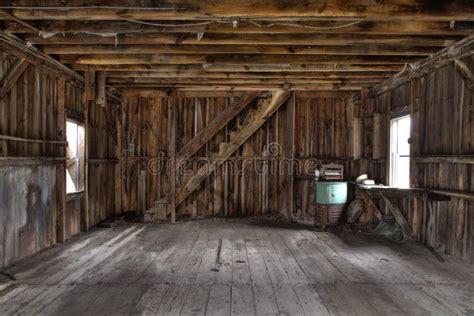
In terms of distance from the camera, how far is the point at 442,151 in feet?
18.0

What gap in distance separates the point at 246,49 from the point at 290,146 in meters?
3.81

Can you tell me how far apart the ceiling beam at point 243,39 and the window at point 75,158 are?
8.23 feet

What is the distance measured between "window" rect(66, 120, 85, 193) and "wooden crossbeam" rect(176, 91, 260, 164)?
7.88 ft

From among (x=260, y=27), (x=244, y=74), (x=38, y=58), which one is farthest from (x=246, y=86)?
(x=38, y=58)

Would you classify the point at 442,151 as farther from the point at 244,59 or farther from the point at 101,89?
the point at 101,89

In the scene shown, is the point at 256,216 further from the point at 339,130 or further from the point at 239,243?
the point at 339,130

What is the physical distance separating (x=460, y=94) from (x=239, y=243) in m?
4.60

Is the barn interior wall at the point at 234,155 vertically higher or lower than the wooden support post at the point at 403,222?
higher

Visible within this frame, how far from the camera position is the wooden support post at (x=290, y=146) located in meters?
8.59

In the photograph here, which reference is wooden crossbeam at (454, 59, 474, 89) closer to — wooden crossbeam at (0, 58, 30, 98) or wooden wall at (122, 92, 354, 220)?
wooden wall at (122, 92, 354, 220)

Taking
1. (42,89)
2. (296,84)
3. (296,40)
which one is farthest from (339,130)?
(42,89)

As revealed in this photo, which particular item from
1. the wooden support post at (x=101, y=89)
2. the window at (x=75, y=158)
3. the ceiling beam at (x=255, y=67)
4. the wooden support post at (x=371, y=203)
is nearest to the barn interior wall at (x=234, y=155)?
the window at (x=75, y=158)

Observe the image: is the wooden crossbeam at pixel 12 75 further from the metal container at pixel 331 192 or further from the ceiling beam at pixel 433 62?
the ceiling beam at pixel 433 62

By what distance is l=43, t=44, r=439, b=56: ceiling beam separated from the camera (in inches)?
212
